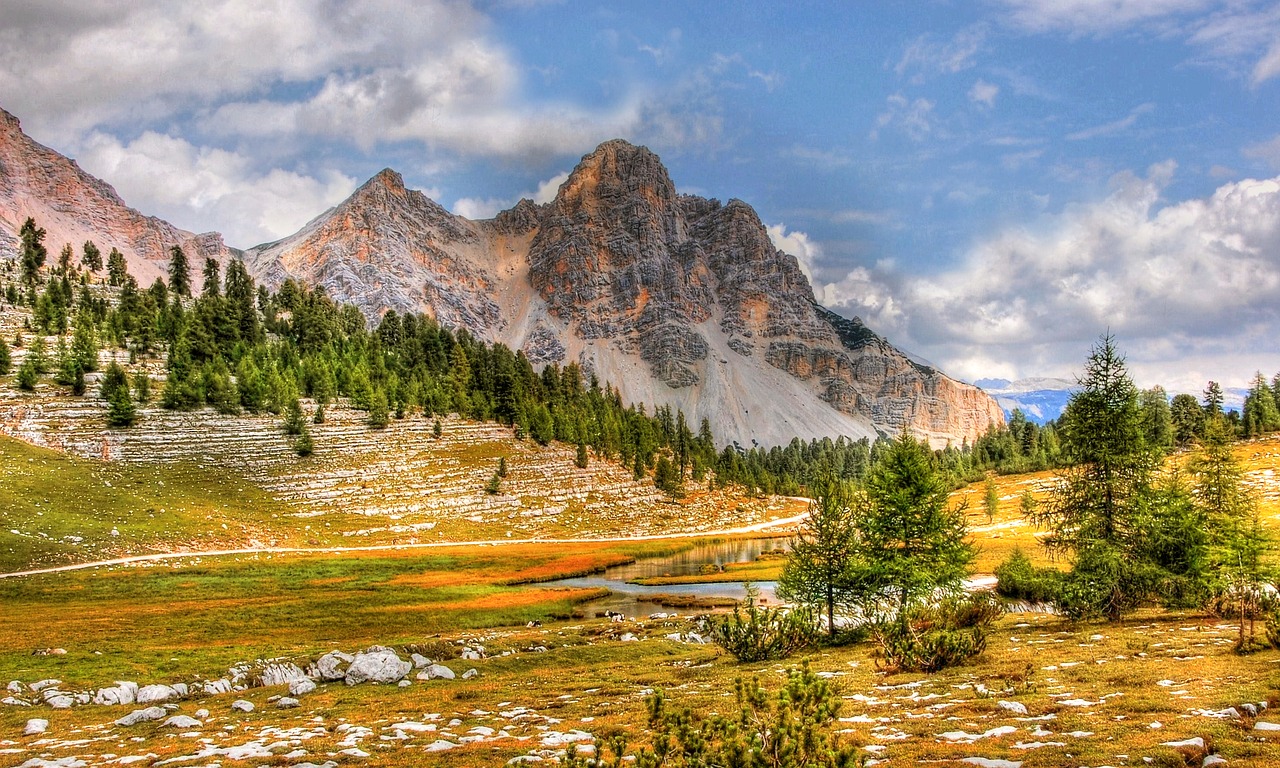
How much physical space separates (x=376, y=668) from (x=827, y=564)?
19.4 meters

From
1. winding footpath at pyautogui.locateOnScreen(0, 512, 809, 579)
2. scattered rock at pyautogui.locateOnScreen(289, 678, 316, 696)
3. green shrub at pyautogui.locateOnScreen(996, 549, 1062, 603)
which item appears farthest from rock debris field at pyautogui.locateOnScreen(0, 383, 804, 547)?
green shrub at pyautogui.locateOnScreen(996, 549, 1062, 603)

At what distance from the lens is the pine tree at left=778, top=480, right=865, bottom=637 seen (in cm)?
2980

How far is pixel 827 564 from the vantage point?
3003cm

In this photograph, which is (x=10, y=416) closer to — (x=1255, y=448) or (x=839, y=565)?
(x=839, y=565)

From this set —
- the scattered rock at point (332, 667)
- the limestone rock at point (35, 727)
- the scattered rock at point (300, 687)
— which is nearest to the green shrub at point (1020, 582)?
the scattered rock at point (332, 667)

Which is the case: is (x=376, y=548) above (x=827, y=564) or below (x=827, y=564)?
below

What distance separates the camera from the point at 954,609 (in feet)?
91.2

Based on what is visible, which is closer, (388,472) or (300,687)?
(300,687)

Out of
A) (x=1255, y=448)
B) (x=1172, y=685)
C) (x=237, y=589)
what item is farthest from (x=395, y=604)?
(x=1255, y=448)

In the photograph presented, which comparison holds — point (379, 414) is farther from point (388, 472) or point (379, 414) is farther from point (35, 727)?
point (35, 727)

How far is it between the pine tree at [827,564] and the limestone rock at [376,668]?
660 inches

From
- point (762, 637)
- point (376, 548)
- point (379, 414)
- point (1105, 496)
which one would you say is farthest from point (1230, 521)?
point (379, 414)

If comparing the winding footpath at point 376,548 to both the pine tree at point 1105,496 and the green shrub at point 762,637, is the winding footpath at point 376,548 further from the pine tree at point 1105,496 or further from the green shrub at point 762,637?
the green shrub at point 762,637

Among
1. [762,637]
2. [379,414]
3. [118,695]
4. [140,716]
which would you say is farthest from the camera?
[379,414]
